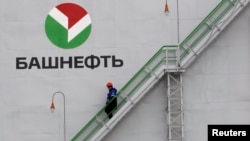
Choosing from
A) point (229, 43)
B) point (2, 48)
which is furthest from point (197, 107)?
point (2, 48)

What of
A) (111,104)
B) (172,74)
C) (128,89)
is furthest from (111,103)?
(172,74)

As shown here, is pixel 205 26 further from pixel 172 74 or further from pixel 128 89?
pixel 128 89

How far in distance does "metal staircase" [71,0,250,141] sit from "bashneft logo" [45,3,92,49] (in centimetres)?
275

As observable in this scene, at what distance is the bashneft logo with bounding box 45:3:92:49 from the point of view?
2072cm

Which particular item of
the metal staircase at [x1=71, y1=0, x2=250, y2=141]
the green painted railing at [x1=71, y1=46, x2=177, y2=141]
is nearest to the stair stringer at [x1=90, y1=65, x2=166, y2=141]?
the metal staircase at [x1=71, y1=0, x2=250, y2=141]

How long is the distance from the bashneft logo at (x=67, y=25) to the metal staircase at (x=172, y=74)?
9.02 feet

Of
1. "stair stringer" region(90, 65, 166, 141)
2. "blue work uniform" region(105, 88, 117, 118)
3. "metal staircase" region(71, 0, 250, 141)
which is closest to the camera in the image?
"stair stringer" region(90, 65, 166, 141)

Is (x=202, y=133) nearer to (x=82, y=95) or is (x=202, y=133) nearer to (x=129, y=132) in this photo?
(x=129, y=132)

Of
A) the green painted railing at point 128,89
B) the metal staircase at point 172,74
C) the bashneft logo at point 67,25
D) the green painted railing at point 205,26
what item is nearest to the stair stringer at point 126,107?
the metal staircase at point 172,74

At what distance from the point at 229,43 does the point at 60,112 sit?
707cm

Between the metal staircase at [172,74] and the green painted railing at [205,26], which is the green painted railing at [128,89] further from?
the green painted railing at [205,26]

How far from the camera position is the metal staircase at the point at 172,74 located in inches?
770

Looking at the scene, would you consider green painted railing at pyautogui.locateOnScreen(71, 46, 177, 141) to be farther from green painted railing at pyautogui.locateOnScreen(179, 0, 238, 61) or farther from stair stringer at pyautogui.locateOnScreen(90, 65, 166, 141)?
green painted railing at pyautogui.locateOnScreen(179, 0, 238, 61)

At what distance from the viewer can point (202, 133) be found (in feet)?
66.3
